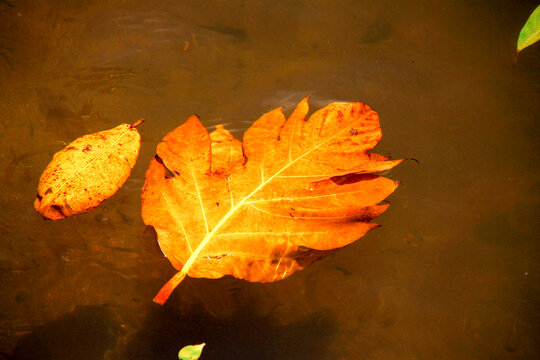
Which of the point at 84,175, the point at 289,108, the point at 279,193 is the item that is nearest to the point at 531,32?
the point at 279,193

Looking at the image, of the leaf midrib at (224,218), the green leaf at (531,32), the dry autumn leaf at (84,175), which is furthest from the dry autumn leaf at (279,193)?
the green leaf at (531,32)

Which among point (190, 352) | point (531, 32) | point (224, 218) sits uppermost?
point (531, 32)

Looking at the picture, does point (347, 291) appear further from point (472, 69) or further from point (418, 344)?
point (472, 69)

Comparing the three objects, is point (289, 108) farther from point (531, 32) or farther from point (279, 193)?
point (531, 32)

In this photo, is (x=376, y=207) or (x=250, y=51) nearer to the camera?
(x=376, y=207)

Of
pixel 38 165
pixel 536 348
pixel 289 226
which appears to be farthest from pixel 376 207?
pixel 38 165

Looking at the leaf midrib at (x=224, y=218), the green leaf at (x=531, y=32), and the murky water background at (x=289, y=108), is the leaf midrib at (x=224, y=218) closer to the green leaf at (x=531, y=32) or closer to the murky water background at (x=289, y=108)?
the murky water background at (x=289, y=108)
